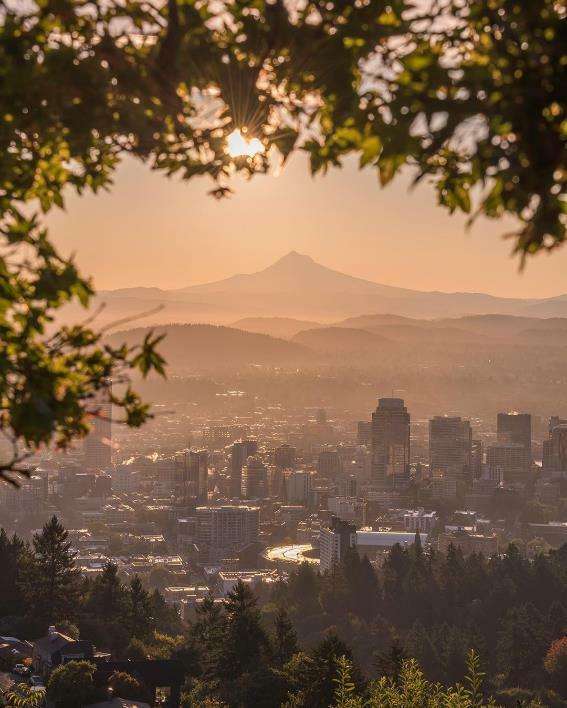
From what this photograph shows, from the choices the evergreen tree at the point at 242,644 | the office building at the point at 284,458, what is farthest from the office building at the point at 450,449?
the evergreen tree at the point at 242,644

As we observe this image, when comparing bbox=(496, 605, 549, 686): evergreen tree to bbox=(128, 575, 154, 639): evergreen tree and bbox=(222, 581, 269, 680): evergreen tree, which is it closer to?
bbox=(128, 575, 154, 639): evergreen tree

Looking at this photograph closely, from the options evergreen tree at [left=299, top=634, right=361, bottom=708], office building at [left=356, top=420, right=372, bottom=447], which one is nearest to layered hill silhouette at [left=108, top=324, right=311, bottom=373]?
office building at [left=356, top=420, right=372, bottom=447]

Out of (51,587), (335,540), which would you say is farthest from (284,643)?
(335,540)

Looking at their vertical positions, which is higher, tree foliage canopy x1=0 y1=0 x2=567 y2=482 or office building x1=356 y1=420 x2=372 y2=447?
tree foliage canopy x1=0 y1=0 x2=567 y2=482

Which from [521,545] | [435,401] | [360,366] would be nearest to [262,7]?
[521,545]

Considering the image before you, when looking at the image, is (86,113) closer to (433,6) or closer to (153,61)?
(153,61)

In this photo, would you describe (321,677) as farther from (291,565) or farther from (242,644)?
(291,565)
